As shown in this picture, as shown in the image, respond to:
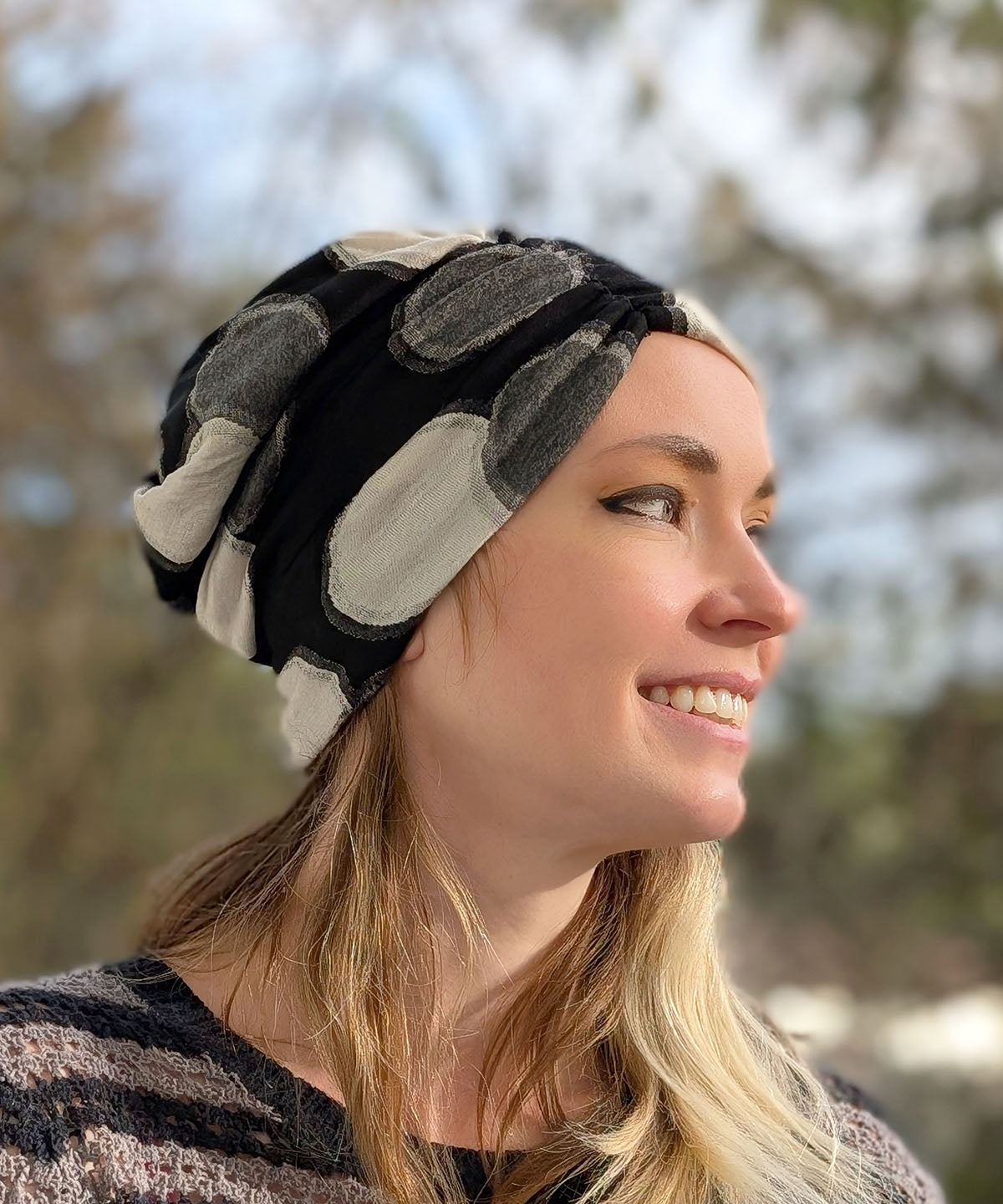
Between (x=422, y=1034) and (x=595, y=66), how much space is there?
4.16 meters

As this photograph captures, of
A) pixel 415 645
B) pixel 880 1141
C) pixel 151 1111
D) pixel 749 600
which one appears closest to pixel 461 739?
pixel 415 645

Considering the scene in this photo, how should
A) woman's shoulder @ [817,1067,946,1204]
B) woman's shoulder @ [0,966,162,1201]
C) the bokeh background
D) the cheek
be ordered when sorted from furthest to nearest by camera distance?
the bokeh background < woman's shoulder @ [817,1067,946,1204] < the cheek < woman's shoulder @ [0,966,162,1201]

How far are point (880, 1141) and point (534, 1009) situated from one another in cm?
51

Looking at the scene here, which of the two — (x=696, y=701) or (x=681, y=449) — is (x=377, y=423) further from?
(x=696, y=701)

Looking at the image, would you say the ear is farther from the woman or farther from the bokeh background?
the bokeh background

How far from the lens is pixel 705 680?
1.40m

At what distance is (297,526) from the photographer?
1.49m

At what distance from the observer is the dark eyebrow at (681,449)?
1421mm

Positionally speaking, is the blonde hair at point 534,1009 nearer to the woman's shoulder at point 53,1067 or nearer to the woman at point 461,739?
the woman at point 461,739

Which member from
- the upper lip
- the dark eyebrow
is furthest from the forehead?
the upper lip

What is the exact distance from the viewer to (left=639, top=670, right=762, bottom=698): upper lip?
4.52 ft

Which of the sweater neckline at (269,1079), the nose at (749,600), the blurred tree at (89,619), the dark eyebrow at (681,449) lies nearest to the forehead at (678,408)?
the dark eyebrow at (681,449)

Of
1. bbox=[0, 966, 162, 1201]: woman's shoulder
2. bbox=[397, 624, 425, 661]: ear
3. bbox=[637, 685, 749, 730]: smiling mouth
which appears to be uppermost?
bbox=[637, 685, 749, 730]: smiling mouth

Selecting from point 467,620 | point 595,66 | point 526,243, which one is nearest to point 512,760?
point 467,620
